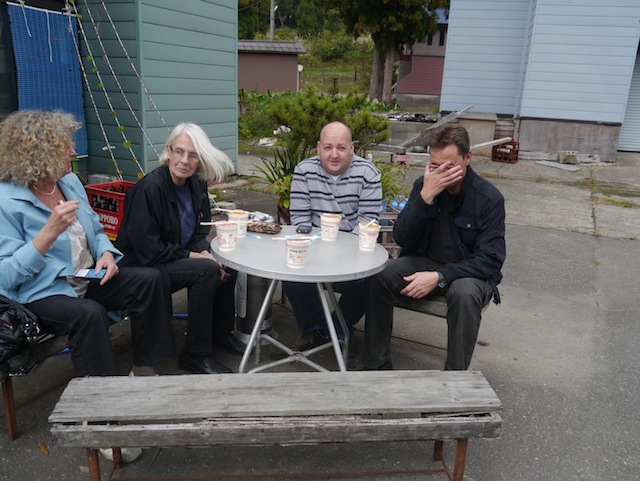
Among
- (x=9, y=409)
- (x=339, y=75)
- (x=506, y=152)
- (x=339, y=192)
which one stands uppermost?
(x=339, y=75)

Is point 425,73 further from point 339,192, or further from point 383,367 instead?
point 383,367

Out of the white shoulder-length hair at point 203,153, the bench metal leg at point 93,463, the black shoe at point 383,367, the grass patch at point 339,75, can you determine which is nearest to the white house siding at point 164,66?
the white shoulder-length hair at point 203,153

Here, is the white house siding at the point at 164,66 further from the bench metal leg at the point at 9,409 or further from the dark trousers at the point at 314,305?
the bench metal leg at the point at 9,409

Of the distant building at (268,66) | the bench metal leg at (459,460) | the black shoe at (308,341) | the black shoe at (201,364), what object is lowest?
the black shoe at (308,341)

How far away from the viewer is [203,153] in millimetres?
2961

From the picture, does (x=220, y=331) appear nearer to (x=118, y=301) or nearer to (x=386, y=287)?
(x=118, y=301)

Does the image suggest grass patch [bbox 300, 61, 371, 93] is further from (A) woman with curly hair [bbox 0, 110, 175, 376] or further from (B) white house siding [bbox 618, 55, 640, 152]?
(A) woman with curly hair [bbox 0, 110, 175, 376]

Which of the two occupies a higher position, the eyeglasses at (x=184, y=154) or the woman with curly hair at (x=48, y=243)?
the eyeglasses at (x=184, y=154)

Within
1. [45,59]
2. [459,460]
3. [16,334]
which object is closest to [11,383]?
[16,334]

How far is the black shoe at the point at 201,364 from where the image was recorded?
117 inches

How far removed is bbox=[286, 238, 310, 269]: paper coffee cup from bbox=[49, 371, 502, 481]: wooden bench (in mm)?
565

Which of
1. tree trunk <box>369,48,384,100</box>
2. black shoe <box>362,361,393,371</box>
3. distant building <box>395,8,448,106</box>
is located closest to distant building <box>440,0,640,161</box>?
tree trunk <box>369,48,384,100</box>

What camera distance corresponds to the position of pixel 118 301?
269cm

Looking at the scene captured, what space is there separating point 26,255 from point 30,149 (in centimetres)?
49
